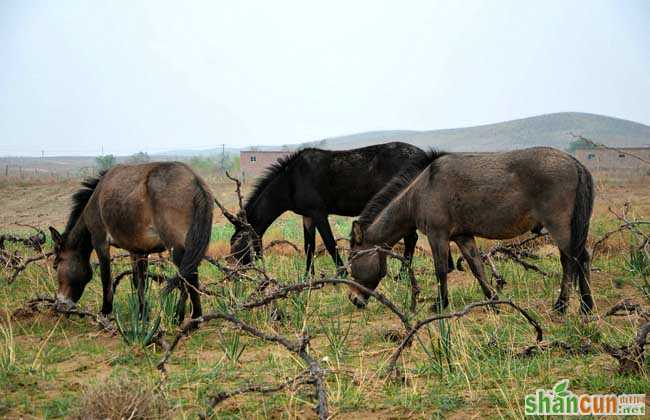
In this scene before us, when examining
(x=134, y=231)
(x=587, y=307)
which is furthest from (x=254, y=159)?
(x=587, y=307)

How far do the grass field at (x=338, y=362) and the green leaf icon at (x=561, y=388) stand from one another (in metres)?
0.11

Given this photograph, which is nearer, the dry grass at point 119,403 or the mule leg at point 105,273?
the dry grass at point 119,403

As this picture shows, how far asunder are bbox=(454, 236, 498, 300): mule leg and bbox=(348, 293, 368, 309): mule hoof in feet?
4.17

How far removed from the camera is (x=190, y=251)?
623 cm

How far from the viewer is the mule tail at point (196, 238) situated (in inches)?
243

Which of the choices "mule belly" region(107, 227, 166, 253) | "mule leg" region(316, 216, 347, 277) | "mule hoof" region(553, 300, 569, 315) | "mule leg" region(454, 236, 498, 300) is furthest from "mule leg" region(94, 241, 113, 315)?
"mule hoof" region(553, 300, 569, 315)

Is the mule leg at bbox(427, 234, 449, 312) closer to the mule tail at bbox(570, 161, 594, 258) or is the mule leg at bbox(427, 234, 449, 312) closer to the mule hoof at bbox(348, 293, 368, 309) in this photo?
the mule hoof at bbox(348, 293, 368, 309)

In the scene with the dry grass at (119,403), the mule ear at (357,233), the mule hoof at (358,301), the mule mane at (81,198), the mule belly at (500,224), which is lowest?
the mule hoof at (358,301)

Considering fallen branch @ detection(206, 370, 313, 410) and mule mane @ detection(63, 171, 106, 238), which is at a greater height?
mule mane @ detection(63, 171, 106, 238)

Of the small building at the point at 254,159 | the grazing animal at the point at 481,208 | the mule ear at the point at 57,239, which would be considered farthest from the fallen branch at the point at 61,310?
the small building at the point at 254,159

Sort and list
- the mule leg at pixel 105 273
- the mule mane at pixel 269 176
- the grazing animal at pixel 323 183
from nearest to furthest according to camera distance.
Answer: the mule leg at pixel 105 273 < the grazing animal at pixel 323 183 < the mule mane at pixel 269 176

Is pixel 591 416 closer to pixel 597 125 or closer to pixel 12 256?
pixel 12 256

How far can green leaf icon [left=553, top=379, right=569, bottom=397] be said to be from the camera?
12.9 ft

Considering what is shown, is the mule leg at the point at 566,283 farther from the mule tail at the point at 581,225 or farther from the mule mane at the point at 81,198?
the mule mane at the point at 81,198
